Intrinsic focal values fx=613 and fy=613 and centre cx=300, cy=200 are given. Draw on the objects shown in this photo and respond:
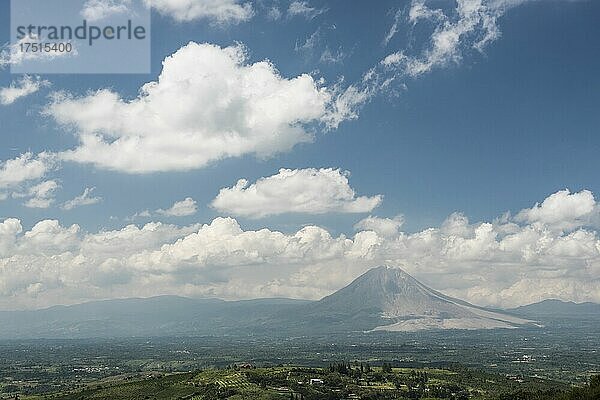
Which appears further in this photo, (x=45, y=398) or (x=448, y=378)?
(x=448, y=378)

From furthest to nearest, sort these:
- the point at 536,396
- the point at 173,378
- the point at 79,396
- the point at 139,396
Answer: the point at 173,378
the point at 79,396
the point at 139,396
the point at 536,396

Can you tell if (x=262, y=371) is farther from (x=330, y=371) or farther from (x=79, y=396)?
(x=79, y=396)

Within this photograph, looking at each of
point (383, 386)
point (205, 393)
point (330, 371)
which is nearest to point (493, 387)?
point (383, 386)

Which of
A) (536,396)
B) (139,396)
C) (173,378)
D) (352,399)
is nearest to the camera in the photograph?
(536,396)

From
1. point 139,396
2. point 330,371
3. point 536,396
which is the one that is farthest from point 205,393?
point 536,396

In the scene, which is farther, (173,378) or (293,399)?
(173,378)

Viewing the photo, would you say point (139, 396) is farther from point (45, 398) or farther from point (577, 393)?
point (577, 393)

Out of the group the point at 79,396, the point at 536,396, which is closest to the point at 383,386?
the point at 536,396

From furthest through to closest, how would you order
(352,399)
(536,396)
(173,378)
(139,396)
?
(173,378) → (139,396) → (352,399) → (536,396)

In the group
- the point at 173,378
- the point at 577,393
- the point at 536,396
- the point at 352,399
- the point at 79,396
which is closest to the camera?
the point at 577,393
